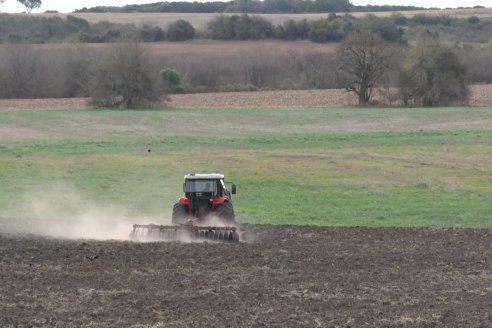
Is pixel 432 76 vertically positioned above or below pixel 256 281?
below

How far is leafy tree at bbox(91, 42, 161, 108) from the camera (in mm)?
77625

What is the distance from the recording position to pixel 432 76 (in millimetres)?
83188

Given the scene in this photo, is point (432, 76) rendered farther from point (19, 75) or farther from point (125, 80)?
point (19, 75)

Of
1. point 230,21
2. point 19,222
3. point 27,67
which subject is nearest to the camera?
point 19,222

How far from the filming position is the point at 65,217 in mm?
29359

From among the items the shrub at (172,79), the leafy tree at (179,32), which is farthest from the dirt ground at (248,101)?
the leafy tree at (179,32)

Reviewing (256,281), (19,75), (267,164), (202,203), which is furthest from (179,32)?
(256,281)

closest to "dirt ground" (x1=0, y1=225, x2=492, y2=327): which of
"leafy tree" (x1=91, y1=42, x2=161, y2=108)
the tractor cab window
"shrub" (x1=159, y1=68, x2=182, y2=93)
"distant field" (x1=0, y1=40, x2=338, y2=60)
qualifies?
the tractor cab window

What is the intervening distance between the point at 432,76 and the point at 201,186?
62233 millimetres

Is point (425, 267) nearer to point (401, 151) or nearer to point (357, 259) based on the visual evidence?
point (357, 259)

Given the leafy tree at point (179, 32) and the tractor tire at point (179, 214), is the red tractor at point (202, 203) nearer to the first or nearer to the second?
the tractor tire at point (179, 214)

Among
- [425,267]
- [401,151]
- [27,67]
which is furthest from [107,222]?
[27,67]

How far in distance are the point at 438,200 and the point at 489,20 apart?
515 feet

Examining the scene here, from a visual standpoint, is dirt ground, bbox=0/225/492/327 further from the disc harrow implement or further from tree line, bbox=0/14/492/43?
tree line, bbox=0/14/492/43
